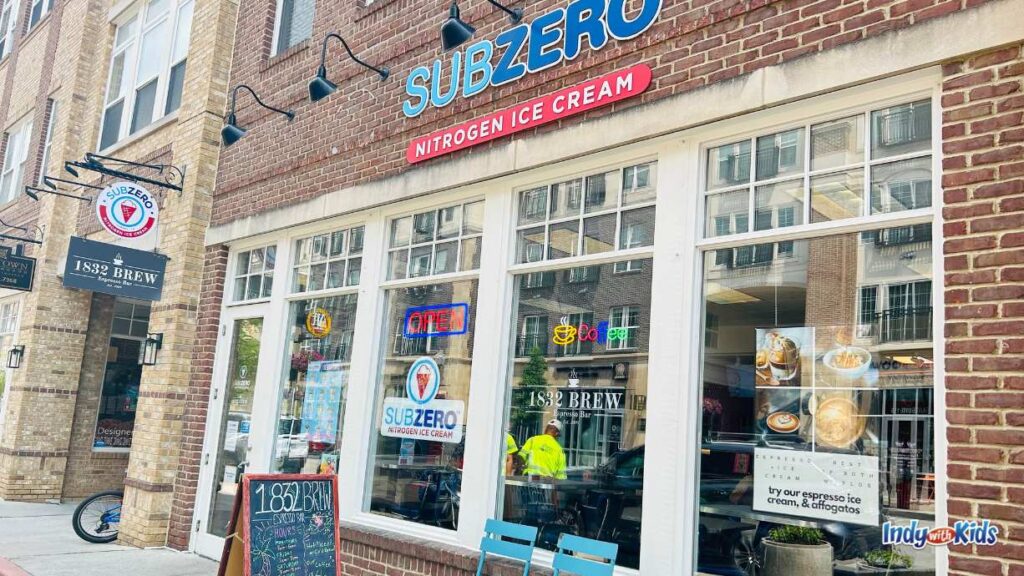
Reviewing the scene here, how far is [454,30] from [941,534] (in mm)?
4703

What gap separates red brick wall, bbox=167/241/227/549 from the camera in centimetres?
872

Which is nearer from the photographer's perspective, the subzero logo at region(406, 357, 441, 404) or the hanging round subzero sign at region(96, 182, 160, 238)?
the subzero logo at region(406, 357, 441, 404)

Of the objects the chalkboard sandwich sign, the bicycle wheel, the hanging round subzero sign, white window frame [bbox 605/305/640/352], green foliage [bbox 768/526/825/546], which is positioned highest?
the hanging round subzero sign

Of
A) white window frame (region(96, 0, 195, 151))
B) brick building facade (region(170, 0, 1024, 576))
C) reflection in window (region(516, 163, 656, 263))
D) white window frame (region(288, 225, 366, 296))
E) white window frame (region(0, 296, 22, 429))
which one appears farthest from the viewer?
A: white window frame (region(0, 296, 22, 429))

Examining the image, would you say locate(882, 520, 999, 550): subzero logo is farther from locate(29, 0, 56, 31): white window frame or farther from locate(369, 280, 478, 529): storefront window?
locate(29, 0, 56, 31): white window frame

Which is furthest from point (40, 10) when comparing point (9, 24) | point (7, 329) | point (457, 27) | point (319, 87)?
point (457, 27)

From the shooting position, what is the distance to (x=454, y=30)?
629cm

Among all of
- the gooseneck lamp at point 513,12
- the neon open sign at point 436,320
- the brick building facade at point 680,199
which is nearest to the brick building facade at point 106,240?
the brick building facade at point 680,199

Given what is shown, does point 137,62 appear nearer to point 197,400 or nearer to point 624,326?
point 197,400

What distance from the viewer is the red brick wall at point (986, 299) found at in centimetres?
365

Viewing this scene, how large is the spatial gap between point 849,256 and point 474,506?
318 cm

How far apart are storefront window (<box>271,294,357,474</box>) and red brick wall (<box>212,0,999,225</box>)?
3.91 ft

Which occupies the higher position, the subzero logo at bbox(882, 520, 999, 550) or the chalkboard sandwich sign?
the subzero logo at bbox(882, 520, 999, 550)

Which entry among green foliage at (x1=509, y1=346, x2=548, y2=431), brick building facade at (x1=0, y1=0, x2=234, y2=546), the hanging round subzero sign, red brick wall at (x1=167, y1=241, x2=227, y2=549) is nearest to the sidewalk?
red brick wall at (x1=167, y1=241, x2=227, y2=549)
